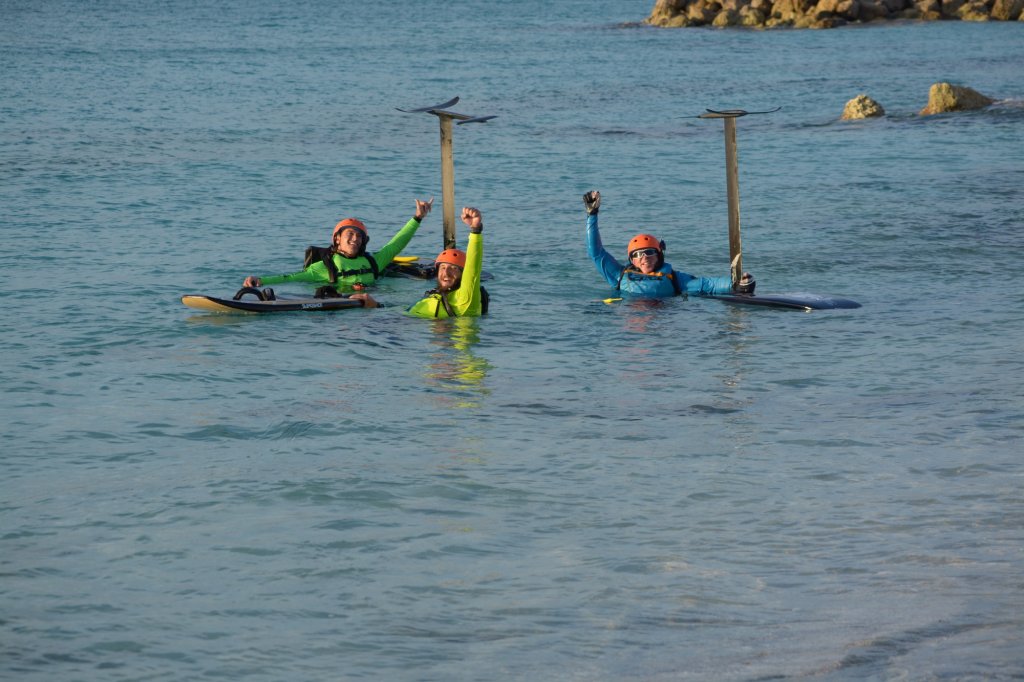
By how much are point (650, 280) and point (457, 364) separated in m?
3.90

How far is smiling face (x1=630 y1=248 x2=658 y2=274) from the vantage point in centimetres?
1794

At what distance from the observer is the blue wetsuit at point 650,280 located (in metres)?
17.8

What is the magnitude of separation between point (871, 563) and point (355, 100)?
38483 mm

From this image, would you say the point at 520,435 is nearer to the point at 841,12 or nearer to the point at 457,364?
the point at 457,364

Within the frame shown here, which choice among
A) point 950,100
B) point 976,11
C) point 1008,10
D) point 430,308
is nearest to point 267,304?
point 430,308

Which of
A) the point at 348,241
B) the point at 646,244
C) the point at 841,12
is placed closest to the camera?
the point at 646,244

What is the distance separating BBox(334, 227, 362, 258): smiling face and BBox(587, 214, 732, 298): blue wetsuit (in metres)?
3.09

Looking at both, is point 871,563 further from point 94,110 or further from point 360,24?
point 360,24

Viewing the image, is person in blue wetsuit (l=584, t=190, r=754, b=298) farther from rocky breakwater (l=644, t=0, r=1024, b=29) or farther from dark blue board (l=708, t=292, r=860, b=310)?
rocky breakwater (l=644, t=0, r=1024, b=29)

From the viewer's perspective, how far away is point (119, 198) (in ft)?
88.9

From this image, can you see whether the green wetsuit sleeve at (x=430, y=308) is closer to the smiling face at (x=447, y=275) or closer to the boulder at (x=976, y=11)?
the smiling face at (x=447, y=275)

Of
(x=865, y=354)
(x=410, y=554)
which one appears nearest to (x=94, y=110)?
(x=865, y=354)

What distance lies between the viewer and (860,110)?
129ft

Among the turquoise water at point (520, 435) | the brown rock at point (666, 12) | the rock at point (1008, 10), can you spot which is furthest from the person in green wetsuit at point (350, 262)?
the brown rock at point (666, 12)
